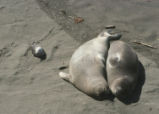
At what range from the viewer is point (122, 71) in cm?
464

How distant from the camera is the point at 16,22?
7008 millimetres

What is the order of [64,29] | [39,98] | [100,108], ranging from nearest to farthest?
[100,108] < [39,98] < [64,29]

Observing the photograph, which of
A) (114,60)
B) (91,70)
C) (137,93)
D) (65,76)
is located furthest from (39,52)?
(137,93)

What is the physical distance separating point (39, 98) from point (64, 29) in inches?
91.2

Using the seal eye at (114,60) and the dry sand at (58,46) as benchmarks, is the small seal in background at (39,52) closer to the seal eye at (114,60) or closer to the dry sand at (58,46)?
the dry sand at (58,46)

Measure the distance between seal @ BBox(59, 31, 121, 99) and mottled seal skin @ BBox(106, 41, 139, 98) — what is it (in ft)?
0.40

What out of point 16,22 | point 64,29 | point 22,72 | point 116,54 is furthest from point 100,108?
point 16,22

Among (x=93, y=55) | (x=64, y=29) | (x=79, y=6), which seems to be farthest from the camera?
(x=79, y=6)

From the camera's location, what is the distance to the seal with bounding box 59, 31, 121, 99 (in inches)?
177

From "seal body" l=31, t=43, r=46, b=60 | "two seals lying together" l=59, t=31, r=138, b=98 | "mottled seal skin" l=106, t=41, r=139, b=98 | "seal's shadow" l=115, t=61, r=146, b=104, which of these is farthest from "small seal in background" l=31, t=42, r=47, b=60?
"seal's shadow" l=115, t=61, r=146, b=104

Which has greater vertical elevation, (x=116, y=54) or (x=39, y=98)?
(x=116, y=54)

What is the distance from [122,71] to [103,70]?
14.3 inches

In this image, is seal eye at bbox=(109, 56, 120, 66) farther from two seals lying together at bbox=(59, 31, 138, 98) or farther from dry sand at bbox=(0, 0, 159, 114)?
dry sand at bbox=(0, 0, 159, 114)

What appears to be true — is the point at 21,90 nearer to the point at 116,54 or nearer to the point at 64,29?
the point at 116,54
